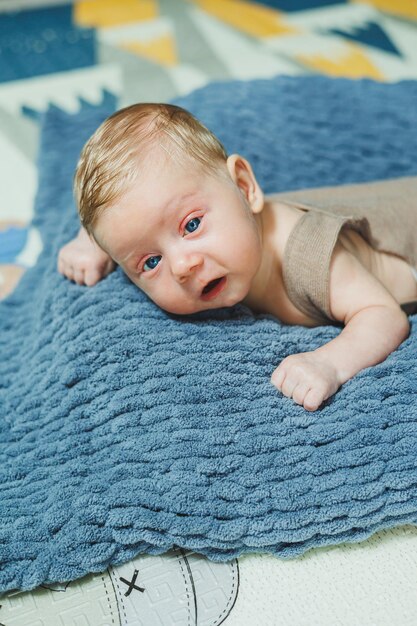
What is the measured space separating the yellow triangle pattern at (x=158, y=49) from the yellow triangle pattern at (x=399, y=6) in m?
0.64

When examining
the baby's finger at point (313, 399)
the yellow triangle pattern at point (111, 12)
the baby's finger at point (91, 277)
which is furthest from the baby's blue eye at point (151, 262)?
the yellow triangle pattern at point (111, 12)

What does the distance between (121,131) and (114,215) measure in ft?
0.35

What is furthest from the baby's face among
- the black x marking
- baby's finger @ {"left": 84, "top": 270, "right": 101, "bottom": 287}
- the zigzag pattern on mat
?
the zigzag pattern on mat

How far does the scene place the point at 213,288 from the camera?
887 millimetres

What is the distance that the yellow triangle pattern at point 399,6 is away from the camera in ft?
6.72

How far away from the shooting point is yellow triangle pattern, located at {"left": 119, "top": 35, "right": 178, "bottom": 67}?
6.22 ft

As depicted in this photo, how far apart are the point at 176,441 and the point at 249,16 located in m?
1.70

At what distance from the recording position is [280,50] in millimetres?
1936

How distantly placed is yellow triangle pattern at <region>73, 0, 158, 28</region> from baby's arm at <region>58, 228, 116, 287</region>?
1346 mm

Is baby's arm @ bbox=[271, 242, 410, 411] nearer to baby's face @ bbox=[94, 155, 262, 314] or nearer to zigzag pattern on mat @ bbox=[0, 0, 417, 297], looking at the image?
baby's face @ bbox=[94, 155, 262, 314]

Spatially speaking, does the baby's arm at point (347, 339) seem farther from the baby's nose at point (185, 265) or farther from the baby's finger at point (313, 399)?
the baby's nose at point (185, 265)

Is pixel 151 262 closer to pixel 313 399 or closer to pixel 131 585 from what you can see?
pixel 313 399

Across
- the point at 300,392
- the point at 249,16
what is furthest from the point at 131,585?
the point at 249,16

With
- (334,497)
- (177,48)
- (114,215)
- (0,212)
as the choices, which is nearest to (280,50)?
(177,48)
